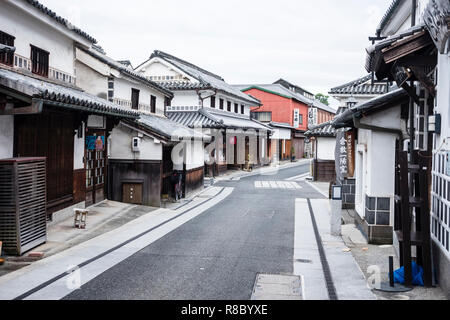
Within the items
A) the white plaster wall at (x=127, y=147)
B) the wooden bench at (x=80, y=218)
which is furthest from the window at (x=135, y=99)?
the wooden bench at (x=80, y=218)

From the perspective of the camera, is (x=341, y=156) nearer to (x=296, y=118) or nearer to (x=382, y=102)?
(x=382, y=102)

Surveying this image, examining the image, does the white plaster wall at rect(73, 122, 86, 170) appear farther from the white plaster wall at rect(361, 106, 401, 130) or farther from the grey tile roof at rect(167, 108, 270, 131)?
the grey tile roof at rect(167, 108, 270, 131)

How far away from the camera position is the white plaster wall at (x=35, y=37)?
13070mm

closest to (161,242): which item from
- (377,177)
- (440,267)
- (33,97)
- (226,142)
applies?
(33,97)

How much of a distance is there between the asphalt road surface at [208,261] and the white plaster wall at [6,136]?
4397 mm

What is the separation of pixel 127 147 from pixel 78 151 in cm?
382

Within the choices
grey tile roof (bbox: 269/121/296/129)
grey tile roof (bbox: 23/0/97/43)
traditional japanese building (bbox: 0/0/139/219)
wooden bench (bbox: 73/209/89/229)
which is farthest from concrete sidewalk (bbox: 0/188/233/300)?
grey tile roof (bbox: 269/121/296/129)

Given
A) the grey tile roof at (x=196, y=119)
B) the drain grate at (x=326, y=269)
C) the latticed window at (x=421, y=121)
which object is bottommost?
the drain grate at (x=326, y=269)

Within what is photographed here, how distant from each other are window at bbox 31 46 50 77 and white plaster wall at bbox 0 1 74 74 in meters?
0.17

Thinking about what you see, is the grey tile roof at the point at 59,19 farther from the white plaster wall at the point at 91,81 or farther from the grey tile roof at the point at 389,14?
the grey tile roof at the point at 389,14

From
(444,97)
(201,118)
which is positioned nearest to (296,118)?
(201,118)

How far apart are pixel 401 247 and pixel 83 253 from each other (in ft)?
25.2

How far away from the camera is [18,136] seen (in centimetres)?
1196

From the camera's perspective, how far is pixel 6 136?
11500mm
